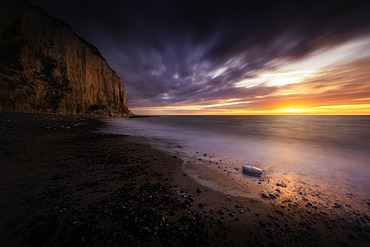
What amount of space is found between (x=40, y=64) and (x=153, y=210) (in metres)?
37.0

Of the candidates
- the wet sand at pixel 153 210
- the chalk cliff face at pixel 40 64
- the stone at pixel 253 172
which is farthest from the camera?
the chalk cliff face at pixel 40 64

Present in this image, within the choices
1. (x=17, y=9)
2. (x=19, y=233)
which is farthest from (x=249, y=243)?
(x=17, y=9)

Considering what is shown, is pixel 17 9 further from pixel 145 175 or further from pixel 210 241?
pixel 210 241

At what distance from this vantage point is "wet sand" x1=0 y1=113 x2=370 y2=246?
2062 mm

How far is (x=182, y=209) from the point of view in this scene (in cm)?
279

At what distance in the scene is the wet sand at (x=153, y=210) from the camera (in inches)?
81.2

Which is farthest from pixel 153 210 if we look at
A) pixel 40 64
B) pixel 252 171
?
pixel 40 64

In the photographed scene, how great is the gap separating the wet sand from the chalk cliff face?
2756 centimetres

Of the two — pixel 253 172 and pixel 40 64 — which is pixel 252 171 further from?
pixel 40 64

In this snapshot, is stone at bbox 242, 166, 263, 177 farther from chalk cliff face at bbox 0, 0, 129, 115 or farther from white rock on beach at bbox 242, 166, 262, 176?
chalk cliff face at bbox 0, 0, 129, 115

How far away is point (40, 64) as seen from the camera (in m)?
24.0

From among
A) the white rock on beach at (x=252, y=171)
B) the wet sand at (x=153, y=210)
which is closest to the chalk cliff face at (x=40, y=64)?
the wet sand at (x=153, y=210)

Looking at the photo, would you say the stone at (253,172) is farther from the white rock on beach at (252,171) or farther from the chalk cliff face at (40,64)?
the chalk cliff face at (40,64)

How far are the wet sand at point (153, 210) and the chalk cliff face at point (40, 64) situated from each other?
27555 millimetres
